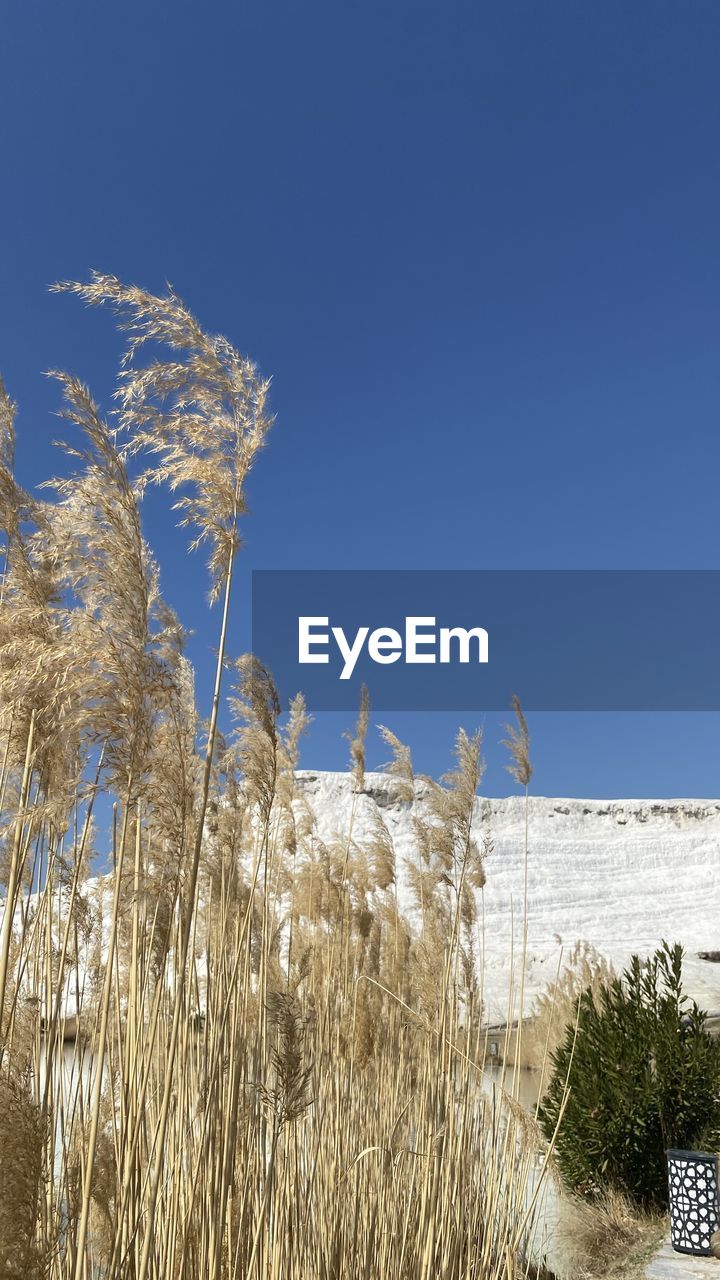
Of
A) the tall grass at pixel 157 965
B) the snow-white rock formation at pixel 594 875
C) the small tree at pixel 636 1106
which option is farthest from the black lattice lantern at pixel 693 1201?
the snow-white rock formation at pixel 594 875

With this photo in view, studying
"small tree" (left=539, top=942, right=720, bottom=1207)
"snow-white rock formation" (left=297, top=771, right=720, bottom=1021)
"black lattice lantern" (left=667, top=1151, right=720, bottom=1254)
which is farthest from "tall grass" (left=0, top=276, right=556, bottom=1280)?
"snow-white rock formation" (left=297, top=771, right=720, bottom=1021)

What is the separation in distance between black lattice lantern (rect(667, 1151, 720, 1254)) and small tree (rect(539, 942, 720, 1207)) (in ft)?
1.41

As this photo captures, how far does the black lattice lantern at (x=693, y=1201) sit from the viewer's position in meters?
3.71

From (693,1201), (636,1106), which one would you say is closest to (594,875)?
(636,1106)

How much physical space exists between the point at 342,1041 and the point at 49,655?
1.87m

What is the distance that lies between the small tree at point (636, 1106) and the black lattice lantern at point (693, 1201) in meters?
0.43

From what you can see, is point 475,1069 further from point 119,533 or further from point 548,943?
point 548,943

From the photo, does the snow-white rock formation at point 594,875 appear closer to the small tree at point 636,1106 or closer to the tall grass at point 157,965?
the small tree at point 636,1106

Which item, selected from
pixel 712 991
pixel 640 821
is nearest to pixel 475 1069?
pixel 712 991

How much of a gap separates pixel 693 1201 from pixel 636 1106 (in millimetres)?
559

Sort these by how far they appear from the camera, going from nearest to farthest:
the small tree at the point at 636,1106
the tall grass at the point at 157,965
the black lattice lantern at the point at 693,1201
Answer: the tall grass at the point at 157,965, the black lattice lantern at the point at 693,1201, the small tree at the point at 636,1106

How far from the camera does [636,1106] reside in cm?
429

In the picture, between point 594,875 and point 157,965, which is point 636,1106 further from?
point 594,875

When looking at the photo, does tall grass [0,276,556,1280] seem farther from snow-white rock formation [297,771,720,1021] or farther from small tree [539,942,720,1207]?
snow-white rock formation [297,771,720,1021]
